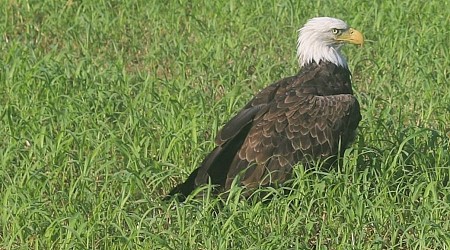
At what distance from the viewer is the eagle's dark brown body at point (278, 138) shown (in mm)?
6879

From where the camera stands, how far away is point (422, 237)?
234 inches

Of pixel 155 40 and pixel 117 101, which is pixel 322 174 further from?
pixel 155 40

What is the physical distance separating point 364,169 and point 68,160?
6.30 ft

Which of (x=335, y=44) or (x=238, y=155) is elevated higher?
(x=335, y=44)

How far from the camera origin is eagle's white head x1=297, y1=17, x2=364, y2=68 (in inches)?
301

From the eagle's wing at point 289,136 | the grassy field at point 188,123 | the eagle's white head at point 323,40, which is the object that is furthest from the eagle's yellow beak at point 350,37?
the eagle's wing at point 289,136

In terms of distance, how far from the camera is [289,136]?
6.89 meters

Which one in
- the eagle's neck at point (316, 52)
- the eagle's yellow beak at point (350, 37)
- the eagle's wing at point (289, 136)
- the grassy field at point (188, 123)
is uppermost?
the eagle's yellow beak at point (350, 37)

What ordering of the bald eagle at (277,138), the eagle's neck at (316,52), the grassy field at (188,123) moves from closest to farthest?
the grassy field at (188,123), the bald eagle at (277,138), the eagle's neck at (316,52)

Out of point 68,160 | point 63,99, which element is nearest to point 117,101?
point 63,99

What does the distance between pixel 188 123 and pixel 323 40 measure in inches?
44.6

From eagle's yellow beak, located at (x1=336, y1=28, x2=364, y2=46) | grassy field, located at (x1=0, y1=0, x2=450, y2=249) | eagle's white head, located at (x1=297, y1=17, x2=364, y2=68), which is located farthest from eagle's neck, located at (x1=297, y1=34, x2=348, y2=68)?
grassy field, located at (x1=0, y1=0, x2=450, y2=249)

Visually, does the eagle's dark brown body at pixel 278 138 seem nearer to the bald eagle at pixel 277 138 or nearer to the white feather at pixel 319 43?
the bald eagle at pixel 277 138

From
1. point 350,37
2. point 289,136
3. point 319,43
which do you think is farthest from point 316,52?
point 289,136
